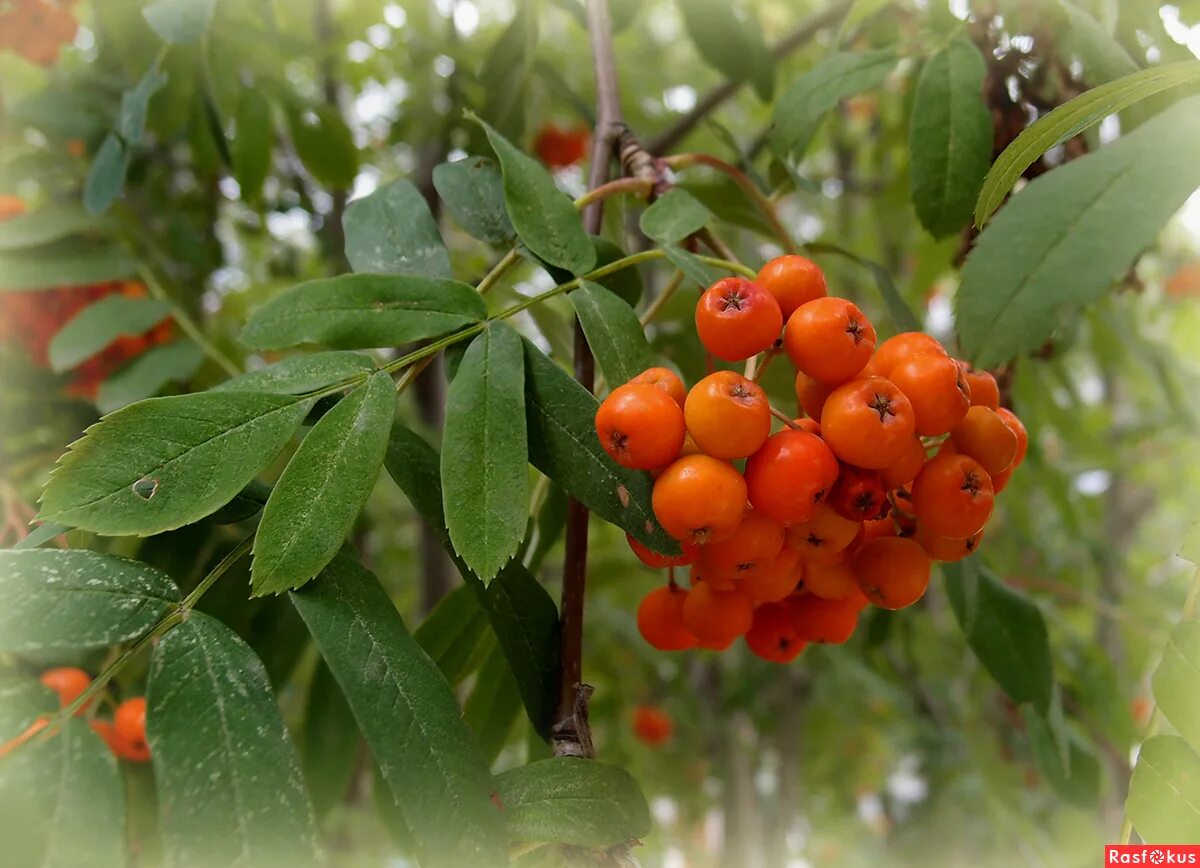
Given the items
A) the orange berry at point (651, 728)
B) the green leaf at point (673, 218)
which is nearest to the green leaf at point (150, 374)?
the green leaf at point (673, 218)

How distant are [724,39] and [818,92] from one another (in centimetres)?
31

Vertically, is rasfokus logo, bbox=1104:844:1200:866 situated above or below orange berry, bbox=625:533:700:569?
below

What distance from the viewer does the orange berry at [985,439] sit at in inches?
23.3

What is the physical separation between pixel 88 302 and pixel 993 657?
122 cm

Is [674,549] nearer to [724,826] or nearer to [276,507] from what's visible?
[276,507]

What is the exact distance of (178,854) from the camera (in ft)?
1.49

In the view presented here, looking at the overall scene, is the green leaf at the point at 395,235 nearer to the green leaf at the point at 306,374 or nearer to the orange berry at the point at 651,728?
the green leaf at the point at 306,374

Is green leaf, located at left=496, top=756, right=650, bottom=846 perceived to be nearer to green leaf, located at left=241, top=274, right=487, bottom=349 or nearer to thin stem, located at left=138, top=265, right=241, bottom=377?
green leaf, located at left=241, top=274, right=487, bottom=349

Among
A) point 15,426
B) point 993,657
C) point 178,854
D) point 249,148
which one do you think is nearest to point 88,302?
point 15,426

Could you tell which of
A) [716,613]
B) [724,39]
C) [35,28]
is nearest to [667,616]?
[716,613]

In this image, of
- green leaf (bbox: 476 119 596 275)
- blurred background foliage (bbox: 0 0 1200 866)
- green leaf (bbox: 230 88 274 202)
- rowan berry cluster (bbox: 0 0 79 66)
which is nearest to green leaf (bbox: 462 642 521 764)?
blurred background foliage (bbox: 0 0 1200 866)

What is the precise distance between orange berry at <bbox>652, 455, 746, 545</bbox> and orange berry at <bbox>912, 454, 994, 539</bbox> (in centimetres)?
13

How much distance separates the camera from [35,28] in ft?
3.98

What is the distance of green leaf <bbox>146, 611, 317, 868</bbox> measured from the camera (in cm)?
47
